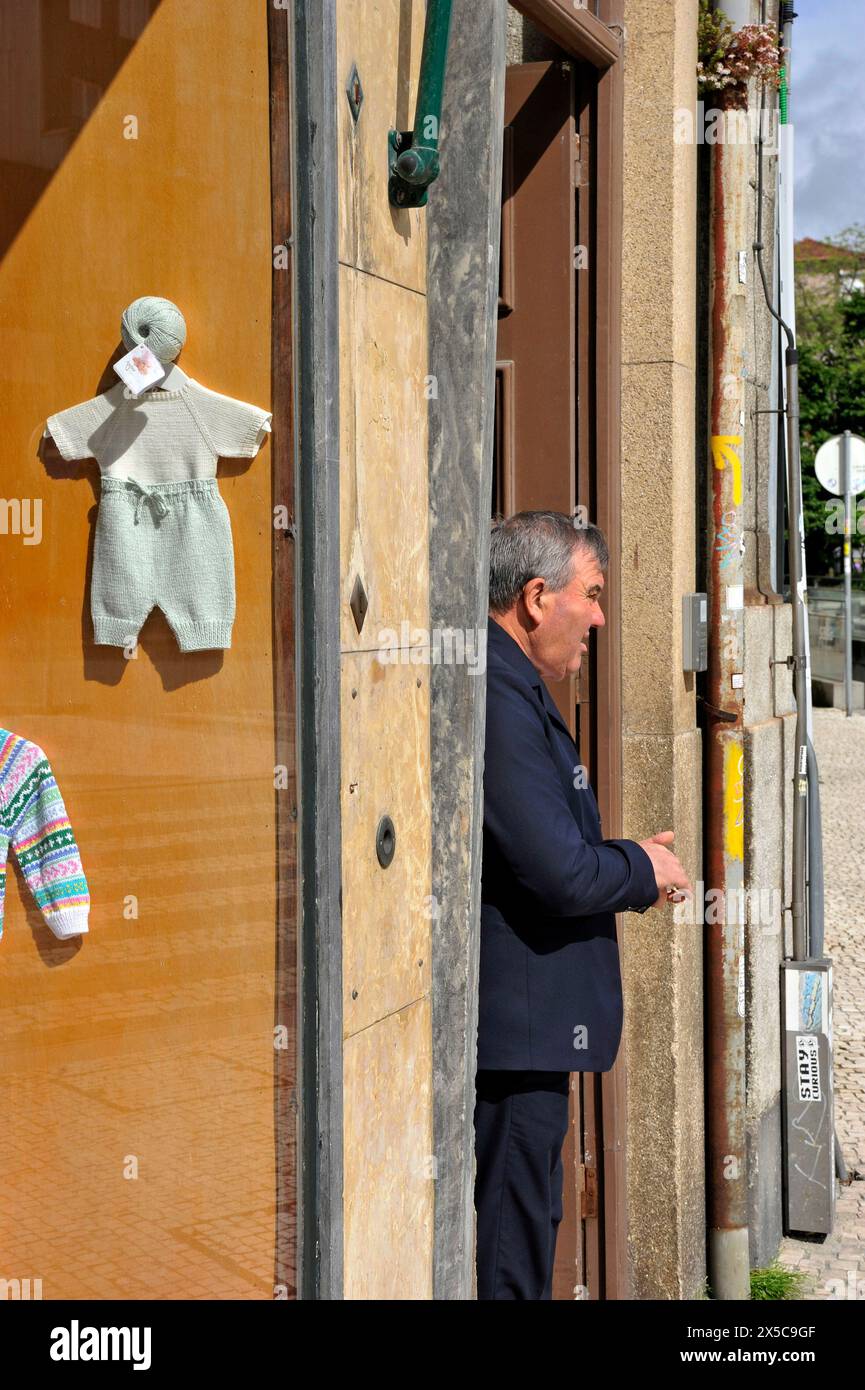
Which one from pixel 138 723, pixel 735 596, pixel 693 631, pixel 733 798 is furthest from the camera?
pixel 733 798

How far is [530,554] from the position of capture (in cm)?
366

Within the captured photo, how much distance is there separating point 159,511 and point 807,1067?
3.81 metres

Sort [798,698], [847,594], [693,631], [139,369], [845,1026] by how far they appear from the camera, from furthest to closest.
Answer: [847,594]
[845,1026]
[798,698]
[693,631]
[139,369]

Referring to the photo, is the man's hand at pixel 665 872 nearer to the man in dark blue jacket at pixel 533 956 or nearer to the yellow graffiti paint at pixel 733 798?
the man in dark blue jacket at pixel 533 956

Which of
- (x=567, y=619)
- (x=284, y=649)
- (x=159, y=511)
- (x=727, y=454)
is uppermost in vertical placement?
(x=727, y=454)

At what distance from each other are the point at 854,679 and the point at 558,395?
19.5 m

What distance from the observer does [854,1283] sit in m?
5.31

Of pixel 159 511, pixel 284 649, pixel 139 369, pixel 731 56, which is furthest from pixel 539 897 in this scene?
pixel 731 56

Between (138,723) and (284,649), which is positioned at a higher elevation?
(284,649)

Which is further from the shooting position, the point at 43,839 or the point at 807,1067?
the point at 807,1067

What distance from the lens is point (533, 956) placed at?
3484 millimetres

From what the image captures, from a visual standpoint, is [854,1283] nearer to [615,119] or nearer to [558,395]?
[558,395]

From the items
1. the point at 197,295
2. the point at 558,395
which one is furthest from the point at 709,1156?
the point at 197,295

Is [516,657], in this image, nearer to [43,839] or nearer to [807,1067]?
[43,839]
